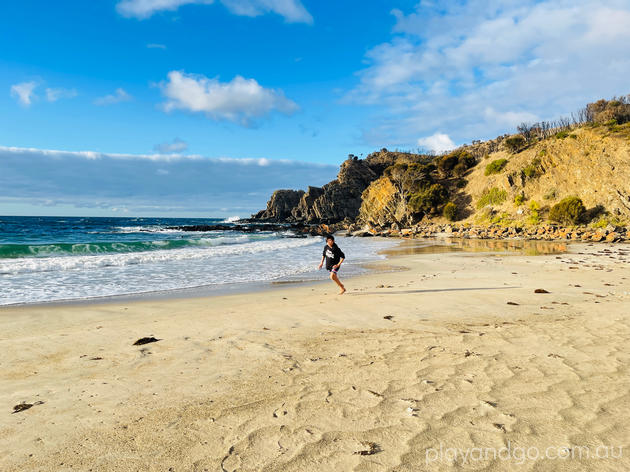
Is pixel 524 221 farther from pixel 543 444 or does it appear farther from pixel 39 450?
pixel 39 450

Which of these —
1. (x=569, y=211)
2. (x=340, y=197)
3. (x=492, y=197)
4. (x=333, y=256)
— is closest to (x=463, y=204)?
(x=492, y=197)

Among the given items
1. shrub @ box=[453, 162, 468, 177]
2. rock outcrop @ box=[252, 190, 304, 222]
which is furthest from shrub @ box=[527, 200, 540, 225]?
rock outcrop @ box=[252, 190, 304, 222]

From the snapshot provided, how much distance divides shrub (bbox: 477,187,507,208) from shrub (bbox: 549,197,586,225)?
919cm

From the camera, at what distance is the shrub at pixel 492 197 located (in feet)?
136

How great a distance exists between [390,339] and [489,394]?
207 cm

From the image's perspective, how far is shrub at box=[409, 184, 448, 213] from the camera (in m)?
47.6

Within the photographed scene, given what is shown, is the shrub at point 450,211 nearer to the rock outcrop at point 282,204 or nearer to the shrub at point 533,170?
the shrub at point 533,170

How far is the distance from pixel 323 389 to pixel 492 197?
4475 centimetres

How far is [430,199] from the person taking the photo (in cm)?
4747

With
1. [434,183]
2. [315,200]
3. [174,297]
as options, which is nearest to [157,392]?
[174,297]

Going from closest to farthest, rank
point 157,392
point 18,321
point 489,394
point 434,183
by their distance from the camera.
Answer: point 489,394
point 157,392
point 18,321
point 434,183

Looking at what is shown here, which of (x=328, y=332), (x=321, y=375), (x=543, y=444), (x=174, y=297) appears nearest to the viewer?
(x=543, y=444)

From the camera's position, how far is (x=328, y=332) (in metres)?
6.22

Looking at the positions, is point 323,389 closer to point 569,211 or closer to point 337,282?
point 337,282
